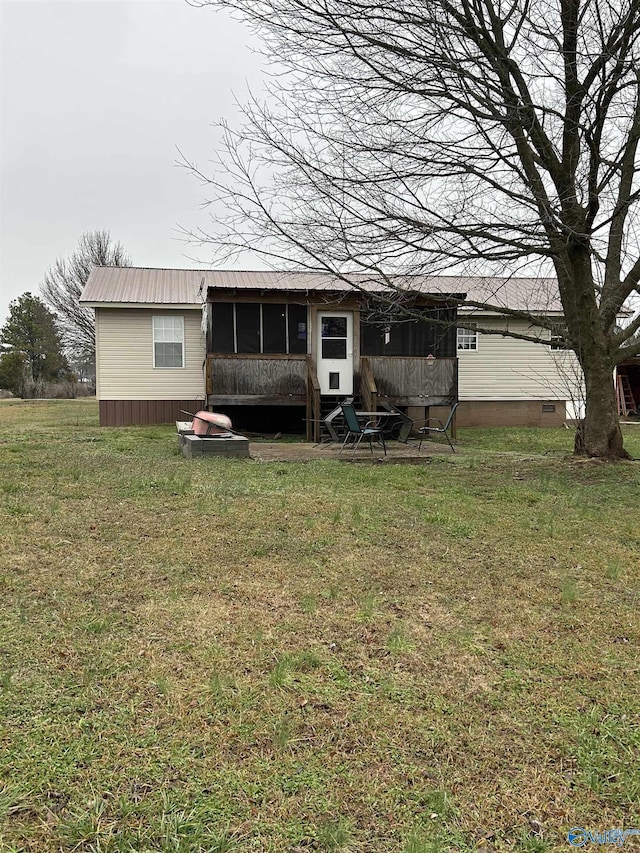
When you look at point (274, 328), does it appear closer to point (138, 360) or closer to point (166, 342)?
point (166, 342)

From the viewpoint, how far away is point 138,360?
53.6 feet

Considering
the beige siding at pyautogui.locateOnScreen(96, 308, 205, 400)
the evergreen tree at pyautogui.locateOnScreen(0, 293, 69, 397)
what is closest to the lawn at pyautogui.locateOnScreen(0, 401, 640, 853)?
the beige siding at pyautogui.locateOnScreen(96, 308, 205, 400)

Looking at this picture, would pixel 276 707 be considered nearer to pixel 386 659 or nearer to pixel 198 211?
pixel 386 659

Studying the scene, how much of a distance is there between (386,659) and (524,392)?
54.5 feet

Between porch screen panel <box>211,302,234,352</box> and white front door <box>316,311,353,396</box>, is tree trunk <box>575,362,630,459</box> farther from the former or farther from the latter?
porch screen panel <box>211,302,234,352</box>

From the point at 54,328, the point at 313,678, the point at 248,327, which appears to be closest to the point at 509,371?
the point at 248,327

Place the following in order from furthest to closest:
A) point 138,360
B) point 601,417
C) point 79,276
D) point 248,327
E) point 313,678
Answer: point 79,276 < point 138,360 < point 248,327 < point 601,417 < point 313,678

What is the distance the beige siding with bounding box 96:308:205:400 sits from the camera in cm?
1614

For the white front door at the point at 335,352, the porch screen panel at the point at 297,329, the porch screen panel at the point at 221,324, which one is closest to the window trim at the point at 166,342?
the porch screen panel at the point at 221,324

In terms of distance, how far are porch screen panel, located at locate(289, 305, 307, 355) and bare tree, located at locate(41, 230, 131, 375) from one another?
22561 mm

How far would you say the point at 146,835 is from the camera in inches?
73.9

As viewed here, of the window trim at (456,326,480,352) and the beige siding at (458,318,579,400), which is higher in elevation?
the window trim at (456,326,480,352)

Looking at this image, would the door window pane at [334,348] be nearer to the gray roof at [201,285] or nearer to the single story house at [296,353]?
the single story house at [296,353]

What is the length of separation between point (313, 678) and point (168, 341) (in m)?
14.5
